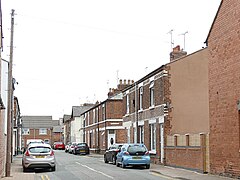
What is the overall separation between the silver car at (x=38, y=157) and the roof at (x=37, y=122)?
94.0 metres

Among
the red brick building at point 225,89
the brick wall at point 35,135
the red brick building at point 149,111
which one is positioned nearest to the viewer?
the red brick building at point 225,89

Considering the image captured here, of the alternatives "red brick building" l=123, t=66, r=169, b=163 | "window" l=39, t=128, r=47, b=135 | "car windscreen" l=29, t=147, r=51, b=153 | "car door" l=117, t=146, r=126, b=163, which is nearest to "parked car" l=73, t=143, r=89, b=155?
"red brick building" l=123, t=66, r=169, b=163

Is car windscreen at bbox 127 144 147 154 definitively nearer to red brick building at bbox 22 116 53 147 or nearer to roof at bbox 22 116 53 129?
red brick building at bbox 22 116 53 147

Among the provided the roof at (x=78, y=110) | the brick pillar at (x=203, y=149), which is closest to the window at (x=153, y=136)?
the brick pillar at (x=203, y=149)

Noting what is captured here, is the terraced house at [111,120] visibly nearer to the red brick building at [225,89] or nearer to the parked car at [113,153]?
the parked car at [113,153]

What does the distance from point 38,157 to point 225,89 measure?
1131 cm

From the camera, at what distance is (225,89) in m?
20.5

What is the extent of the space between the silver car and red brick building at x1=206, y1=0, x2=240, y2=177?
938 cm

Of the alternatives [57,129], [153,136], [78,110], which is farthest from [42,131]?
[153,136]

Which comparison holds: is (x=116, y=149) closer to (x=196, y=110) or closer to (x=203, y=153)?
(x=196, y=110)

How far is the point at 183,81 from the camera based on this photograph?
30.2 meters

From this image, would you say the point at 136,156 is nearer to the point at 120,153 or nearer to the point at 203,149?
the point at 120,153

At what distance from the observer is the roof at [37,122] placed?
120 meters

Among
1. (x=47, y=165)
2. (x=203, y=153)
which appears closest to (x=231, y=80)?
(x=203, y=153)
